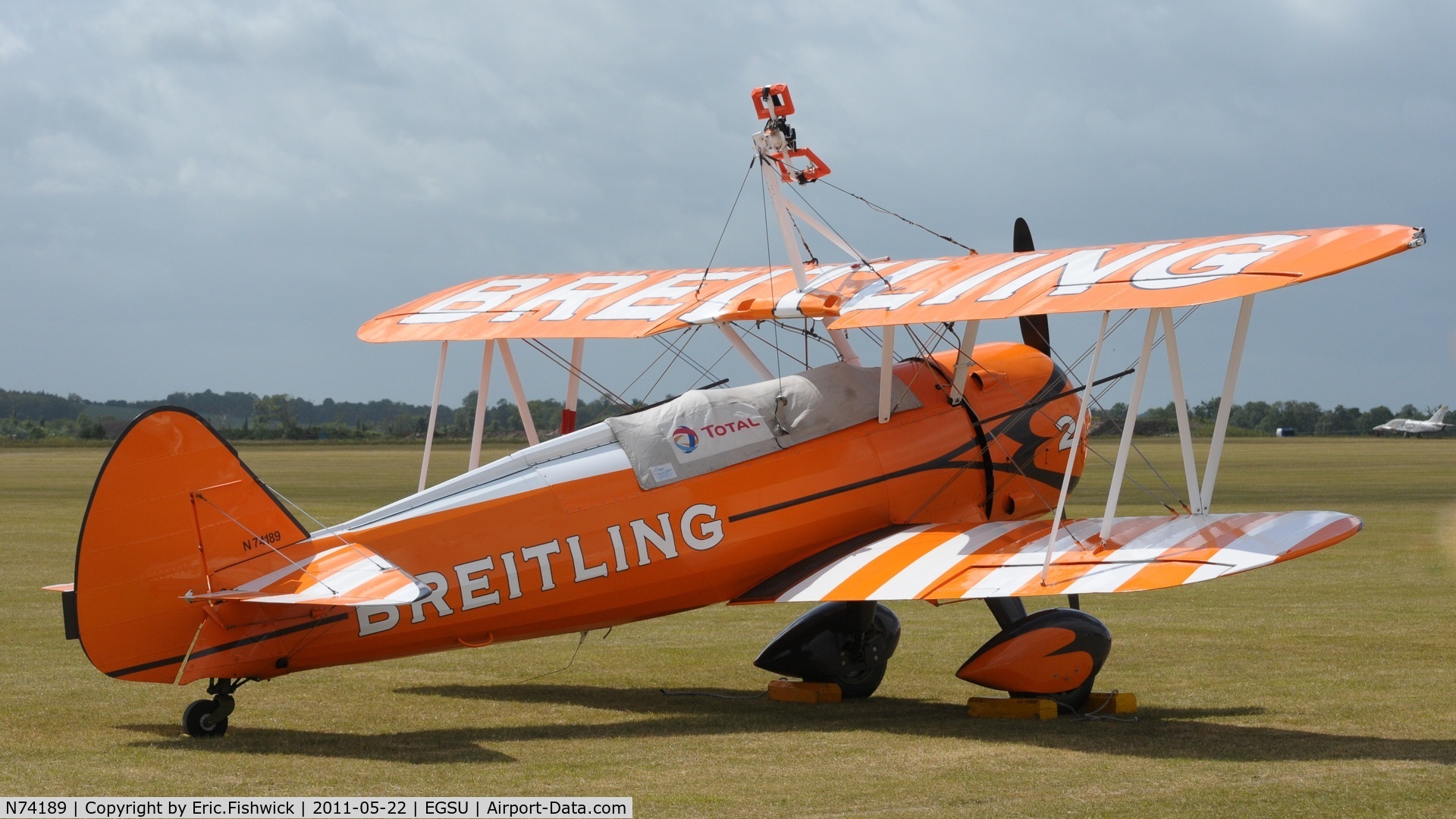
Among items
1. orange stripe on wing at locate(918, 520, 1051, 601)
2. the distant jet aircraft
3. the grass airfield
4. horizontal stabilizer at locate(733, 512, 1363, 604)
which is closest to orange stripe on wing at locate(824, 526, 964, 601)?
horizontal stabilizer at locate(733, 512, 1363, 604)

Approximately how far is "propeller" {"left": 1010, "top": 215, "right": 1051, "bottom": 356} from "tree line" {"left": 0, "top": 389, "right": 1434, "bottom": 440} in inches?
1923

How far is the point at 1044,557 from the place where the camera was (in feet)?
27.5

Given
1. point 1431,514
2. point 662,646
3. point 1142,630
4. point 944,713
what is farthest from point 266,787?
point 1431,514

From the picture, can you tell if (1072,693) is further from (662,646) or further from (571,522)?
(662,646)

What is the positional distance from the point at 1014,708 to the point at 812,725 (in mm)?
1170

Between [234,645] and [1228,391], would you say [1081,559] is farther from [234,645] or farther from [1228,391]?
[234,645]

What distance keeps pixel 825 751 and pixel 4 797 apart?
376cm

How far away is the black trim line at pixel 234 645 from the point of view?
289 inches

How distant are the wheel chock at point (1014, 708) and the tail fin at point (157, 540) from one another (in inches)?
164

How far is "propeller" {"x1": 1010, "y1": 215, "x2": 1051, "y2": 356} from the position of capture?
1141 centimetres

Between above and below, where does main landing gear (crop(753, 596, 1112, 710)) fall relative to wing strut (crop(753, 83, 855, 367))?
below

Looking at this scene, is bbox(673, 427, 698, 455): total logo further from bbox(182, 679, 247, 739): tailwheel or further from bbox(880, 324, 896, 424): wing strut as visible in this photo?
bbox(182, 679, 247, 739): tailwheel

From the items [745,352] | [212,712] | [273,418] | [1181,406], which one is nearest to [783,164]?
[745,352]

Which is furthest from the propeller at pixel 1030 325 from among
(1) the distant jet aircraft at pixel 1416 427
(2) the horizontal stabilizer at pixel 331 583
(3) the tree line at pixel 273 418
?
(1) the distant jet aircraft at pixel 1416 427
